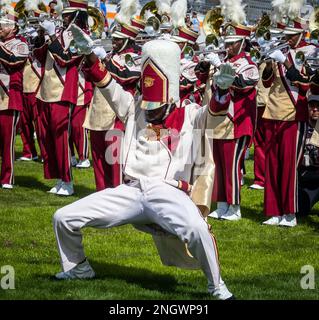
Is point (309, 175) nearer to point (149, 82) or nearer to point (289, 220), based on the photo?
point (289, 220)

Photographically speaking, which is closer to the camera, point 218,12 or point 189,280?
point 189,280

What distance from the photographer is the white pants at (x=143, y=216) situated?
237 inches

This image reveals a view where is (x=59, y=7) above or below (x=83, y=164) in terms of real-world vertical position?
above

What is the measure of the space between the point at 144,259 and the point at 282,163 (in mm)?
2310

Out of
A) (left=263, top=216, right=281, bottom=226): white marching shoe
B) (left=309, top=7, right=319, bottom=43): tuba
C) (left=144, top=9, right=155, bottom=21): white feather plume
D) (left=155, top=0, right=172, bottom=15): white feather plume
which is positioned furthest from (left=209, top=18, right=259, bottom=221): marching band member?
(left=155, top=0, right=172, bottom=15): white feather plume

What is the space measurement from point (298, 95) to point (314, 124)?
18.6 inches

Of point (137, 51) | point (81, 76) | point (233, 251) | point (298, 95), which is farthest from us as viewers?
point (81, 76)

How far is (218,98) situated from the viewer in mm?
6195

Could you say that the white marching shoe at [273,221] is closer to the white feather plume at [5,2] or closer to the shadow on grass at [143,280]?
the shadow on grass at [143,280]

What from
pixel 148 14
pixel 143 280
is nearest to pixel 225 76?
pixel 143 280

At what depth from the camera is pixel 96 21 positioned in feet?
32.9

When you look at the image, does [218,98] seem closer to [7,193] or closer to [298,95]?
[298,95]
